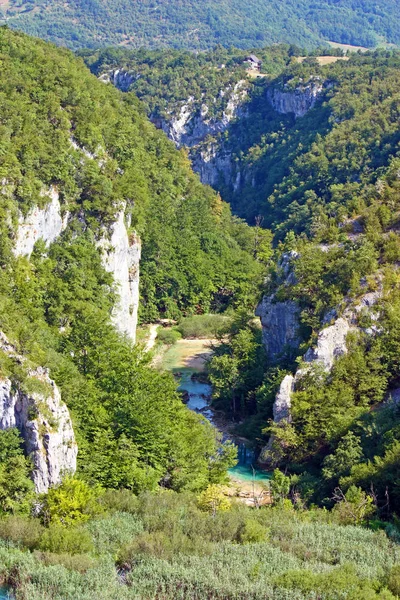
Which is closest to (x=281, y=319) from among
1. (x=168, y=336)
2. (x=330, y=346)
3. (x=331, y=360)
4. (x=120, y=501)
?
(x=330, y=346)

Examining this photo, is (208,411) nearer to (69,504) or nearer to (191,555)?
(69,504)

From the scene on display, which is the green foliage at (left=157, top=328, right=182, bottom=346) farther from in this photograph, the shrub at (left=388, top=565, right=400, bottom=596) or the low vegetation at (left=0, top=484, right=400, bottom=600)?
the shrub at (left=388, top=565, right=400, bottom=596)

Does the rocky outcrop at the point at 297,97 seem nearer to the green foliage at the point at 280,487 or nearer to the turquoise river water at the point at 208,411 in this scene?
the turquoise river water at the point at 208,411

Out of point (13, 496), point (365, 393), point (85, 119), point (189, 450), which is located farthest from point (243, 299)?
point (13, 496)

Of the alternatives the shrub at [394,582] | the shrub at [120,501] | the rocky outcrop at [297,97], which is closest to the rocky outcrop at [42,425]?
the shrub at [120,501]

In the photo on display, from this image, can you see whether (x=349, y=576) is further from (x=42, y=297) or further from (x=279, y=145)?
(x=279, y=145)

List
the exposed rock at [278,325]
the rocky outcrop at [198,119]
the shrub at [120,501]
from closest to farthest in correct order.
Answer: the shrub at [120,501]
the exposed rock at [278,325]
the rocky outcrop at [198,119]
